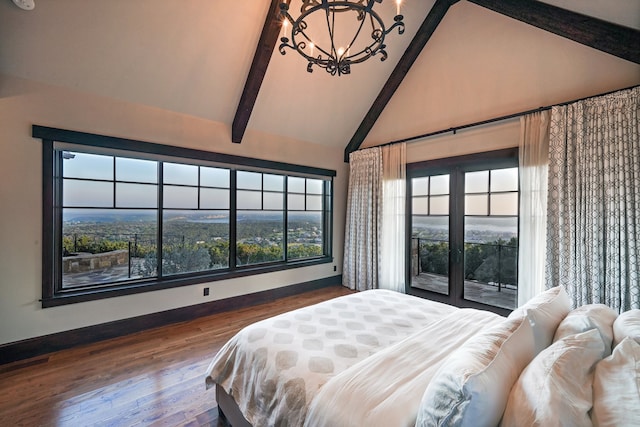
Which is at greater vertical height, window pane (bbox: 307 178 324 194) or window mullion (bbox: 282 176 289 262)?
window pane (bbox: 307 178 324 194)

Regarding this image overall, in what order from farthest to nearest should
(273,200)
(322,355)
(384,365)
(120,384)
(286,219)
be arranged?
(286,219) < (273,200) < (120,384) < (322,355) < (384,365)

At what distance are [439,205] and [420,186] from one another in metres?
0.45

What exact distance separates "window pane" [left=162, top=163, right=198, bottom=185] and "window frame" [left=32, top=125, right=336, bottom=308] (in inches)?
4.1

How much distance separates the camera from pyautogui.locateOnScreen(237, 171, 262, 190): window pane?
13.6 ft

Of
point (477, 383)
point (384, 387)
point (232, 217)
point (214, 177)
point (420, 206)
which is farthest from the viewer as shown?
point (420, 206)

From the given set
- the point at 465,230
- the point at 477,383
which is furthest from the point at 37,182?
the point at 465,230

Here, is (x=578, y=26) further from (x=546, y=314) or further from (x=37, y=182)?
(x=37, y=182)

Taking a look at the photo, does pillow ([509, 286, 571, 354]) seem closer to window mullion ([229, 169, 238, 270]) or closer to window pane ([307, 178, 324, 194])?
window mullion ([229, 169, 238, 270])

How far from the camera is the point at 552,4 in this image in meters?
2.77

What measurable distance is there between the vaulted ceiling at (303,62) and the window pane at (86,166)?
0.70 m

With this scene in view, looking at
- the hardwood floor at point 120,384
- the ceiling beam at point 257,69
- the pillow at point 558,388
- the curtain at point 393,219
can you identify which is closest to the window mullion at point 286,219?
the ceiling beam at point 257,69

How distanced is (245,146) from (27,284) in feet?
9.33

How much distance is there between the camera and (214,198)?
393 cm

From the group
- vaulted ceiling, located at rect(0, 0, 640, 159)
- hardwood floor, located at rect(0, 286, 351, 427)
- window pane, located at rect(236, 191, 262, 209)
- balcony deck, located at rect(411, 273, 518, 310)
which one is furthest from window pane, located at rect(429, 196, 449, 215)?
hardwood floor, located at rect(0, 286, 351, 427)
